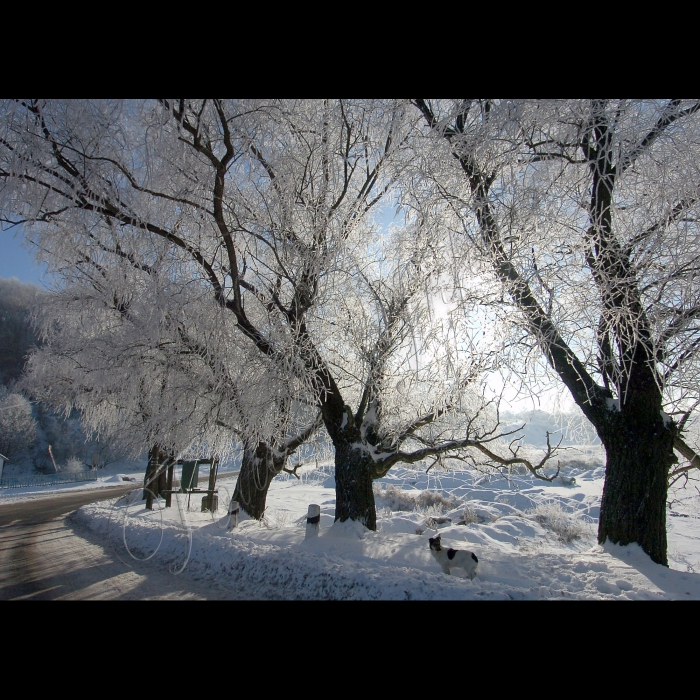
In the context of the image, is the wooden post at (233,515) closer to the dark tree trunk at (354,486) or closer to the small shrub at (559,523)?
the dark tree trunk at (354,486)

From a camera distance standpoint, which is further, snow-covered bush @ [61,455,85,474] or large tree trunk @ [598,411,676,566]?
snow-covered bush @ [61,455,85,474]

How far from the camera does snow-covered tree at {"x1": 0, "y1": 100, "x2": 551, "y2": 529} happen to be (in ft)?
15.6

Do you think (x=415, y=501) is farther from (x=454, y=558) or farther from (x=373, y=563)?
(x=454, y=558)

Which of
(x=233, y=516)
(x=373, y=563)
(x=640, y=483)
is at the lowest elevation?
(x=233, y=516)

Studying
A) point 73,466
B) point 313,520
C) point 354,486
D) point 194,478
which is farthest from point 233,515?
point 73,466

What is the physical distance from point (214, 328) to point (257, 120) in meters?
2.89

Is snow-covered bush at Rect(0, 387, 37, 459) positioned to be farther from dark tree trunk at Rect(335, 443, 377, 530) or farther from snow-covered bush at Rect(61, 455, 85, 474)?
dark tree trunk at Rect(335, 443, 377, 530)

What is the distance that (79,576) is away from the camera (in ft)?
16.6

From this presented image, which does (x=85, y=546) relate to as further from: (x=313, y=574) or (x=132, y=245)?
(x=132, y=245)

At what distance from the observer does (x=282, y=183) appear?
6039mm

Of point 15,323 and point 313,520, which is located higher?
point 15,323

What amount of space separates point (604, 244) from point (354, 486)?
4985mm

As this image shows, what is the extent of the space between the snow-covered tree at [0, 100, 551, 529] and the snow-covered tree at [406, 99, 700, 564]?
745 millimetres

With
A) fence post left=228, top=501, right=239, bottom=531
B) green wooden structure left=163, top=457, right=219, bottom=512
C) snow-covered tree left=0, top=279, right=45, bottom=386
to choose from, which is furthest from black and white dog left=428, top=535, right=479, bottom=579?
snow-covered tree left=0, top=279, right=45, bottom=386
